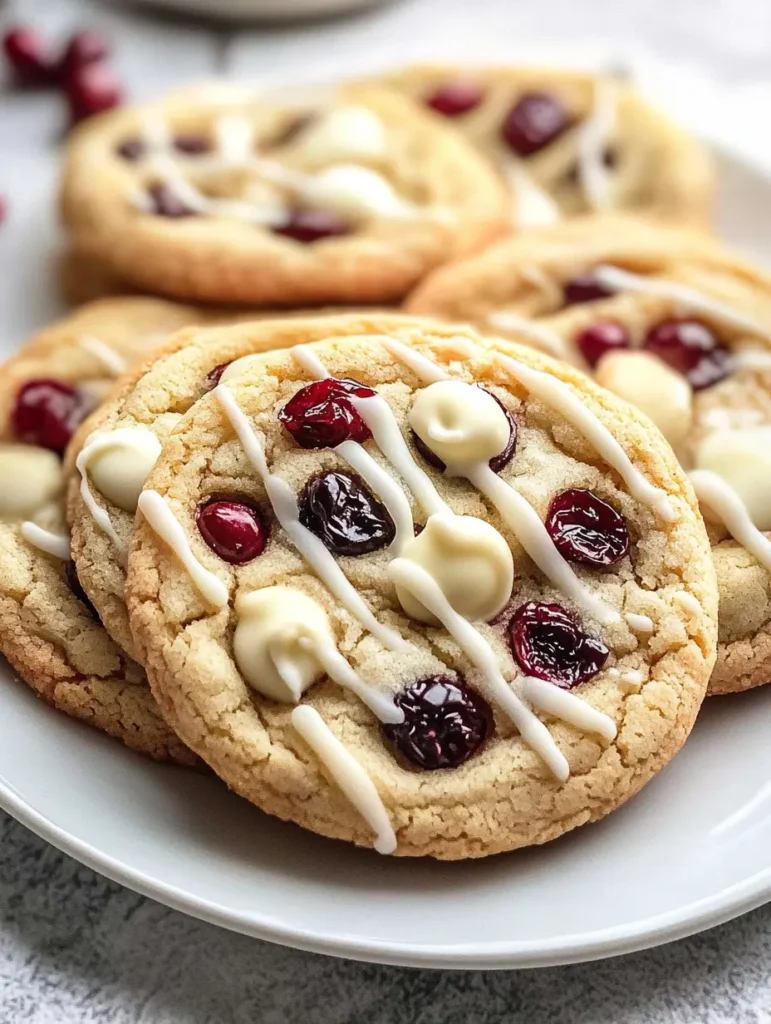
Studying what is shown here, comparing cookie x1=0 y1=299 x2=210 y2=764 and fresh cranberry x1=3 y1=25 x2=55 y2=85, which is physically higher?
fresh cranberry x1=3 y1=25 x2=55 y2=85

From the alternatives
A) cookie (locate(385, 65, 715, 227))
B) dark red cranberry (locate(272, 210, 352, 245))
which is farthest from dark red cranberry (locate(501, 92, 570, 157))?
dark red cranberry (locate(272, 210, 352, 245))

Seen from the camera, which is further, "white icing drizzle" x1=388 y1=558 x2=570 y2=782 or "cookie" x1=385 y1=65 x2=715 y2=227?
"cookie" x1=385 y1=65 x2=715 y2=227

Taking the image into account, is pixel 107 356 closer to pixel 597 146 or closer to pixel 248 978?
pixel 248 978

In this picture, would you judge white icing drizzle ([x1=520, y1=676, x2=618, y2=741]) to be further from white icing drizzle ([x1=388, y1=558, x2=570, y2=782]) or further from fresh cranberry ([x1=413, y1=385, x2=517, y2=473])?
fresh cranberry ([x1=413, y1=385, x2=517, y2=473])

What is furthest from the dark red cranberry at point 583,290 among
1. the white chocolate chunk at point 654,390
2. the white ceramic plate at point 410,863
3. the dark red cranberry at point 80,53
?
the dark red cranberry at point 80,53

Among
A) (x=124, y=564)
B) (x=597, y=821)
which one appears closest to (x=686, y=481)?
(x=597, y=821)

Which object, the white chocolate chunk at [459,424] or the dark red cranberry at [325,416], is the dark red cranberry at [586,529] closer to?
the white chocolate chunk at [459,424]
